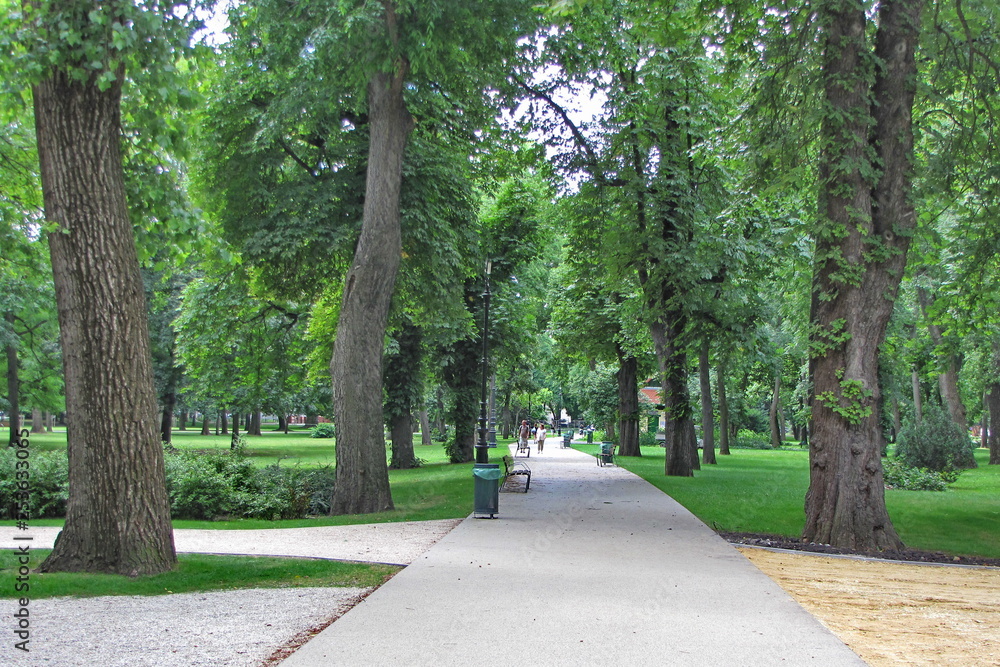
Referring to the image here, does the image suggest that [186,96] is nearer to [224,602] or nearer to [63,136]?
[63,136]

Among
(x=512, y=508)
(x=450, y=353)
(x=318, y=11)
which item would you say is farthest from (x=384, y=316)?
(x=450, y=353)

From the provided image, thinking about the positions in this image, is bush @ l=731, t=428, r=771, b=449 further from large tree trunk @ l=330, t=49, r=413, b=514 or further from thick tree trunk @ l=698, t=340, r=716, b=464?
large tree trunk @ l=330, t=49, r=413, b=514

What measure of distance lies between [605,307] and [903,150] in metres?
18.9

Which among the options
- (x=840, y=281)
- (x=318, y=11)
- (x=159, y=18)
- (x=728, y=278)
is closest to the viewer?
(x=159, y=18)

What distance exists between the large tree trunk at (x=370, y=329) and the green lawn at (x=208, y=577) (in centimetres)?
526

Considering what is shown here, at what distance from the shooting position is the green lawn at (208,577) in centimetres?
696

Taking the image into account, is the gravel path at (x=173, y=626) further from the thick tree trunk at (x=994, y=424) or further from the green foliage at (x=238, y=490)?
the thick tree trunk at (x=994, y=424)

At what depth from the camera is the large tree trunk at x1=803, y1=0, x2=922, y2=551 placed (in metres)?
10.7

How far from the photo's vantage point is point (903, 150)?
11.1 m

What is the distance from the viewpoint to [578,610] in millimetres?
6574

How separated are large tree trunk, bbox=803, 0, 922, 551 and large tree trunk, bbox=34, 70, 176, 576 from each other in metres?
8.86

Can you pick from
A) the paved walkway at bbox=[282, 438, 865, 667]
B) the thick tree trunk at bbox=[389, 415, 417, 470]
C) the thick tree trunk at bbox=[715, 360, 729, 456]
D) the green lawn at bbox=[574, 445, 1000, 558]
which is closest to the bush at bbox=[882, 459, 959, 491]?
the green lawn at bbox=[574, 445, 1000, 558]

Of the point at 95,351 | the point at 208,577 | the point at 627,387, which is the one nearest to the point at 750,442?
the point at 627,387

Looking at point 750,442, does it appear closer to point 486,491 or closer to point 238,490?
point 486,491
